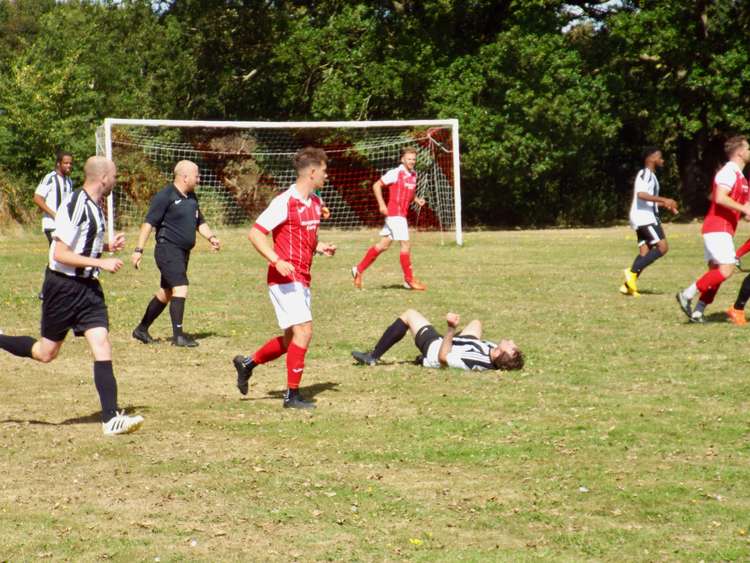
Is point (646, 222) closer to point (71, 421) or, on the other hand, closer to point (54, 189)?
point (54, 189)

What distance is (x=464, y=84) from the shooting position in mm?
34906

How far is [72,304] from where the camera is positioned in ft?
28.3

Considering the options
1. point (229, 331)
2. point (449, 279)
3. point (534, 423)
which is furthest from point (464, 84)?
point (534, 423)

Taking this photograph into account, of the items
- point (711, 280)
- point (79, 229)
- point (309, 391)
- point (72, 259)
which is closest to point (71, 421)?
point (72, 259)

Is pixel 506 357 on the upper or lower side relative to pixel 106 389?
lower

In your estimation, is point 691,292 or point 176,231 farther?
point 691,292

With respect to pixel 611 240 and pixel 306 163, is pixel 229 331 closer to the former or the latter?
pixel 306 163

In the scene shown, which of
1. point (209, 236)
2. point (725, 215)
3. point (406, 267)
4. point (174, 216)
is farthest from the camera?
point (406, 267)

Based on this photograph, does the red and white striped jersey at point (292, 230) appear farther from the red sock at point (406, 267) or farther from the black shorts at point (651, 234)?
the black shorts at point (651, 234)

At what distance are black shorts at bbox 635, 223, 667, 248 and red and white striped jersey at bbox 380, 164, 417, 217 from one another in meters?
3.66

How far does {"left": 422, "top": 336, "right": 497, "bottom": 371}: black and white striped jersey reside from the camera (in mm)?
10953

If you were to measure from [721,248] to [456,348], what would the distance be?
4.07 m

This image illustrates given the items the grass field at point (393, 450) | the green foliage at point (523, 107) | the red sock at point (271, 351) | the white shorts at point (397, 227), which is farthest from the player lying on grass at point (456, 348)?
the green foliage at point (523, 107)

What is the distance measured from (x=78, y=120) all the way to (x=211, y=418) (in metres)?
28.8
